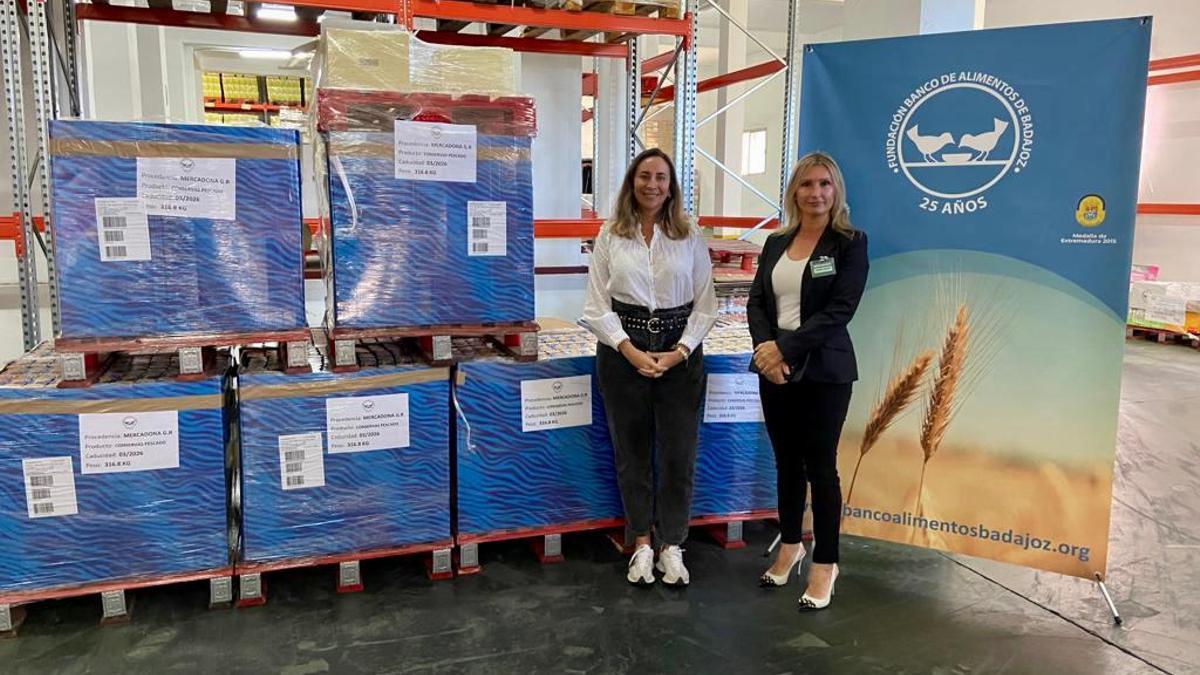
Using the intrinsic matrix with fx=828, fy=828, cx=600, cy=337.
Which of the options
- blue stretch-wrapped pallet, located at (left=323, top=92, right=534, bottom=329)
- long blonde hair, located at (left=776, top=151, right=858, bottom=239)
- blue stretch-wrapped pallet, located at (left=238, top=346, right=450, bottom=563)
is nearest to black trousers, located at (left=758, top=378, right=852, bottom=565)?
long blonde hair, located at (left=776, top=151, right=858, bottom=239)

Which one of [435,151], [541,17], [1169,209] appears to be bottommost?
[435,151]

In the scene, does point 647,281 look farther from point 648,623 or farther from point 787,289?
point 648,623

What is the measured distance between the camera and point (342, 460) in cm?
348

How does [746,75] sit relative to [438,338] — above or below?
above

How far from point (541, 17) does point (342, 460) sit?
97.3 inches

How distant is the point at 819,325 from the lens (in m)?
3.15

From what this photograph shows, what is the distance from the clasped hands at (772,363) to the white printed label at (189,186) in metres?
2.12

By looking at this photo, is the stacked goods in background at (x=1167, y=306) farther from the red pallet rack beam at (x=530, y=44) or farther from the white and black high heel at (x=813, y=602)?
the white and black high heel at (x=813, y=602)

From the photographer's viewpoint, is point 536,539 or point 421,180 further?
point 536,539

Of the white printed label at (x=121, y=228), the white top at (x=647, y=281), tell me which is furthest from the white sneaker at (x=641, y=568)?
the white printed label at (x=121, y=228)

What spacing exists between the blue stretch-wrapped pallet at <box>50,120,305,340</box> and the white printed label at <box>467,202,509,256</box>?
27.4 inches

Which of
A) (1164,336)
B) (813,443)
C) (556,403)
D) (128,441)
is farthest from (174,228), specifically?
(1164,336)

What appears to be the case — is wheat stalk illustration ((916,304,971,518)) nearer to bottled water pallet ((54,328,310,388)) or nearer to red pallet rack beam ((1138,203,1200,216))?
bottled water pallet ((54,328,310,388))

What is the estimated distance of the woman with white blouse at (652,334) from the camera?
3.45 m
